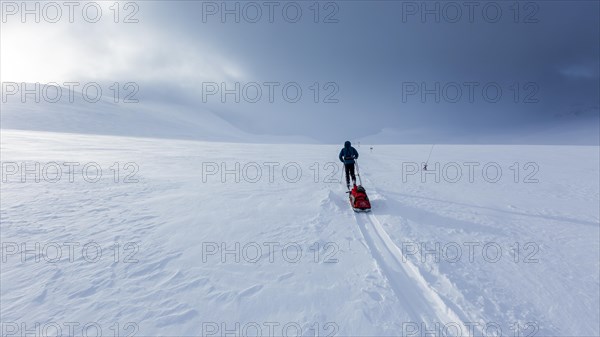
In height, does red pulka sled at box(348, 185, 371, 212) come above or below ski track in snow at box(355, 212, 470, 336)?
above

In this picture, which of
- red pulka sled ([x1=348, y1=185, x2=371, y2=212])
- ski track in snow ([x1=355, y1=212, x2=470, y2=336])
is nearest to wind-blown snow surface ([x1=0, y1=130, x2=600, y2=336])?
ski track in snow ([x1=355, y1=212, x2=470, y2=336])

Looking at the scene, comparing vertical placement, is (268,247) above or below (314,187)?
below

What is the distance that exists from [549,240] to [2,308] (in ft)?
35.7

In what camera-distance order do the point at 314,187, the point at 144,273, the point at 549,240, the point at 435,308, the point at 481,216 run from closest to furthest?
the point at 435,308
the point at 144,273
the point at 549,240
the point at 481,216
the point at 314,187

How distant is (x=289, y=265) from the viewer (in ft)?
A: 15.9

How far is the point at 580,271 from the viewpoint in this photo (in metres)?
4.85

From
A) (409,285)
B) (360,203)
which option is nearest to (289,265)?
(409,285)

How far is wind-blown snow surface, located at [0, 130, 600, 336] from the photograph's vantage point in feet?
11.4

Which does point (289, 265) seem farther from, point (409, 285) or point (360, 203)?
point (360, 203)

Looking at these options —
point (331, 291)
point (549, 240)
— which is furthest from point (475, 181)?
point (331, 291)

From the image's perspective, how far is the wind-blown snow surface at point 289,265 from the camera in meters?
3.48

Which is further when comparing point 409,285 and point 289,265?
point 289,265

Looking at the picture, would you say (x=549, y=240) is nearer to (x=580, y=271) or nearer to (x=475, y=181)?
(x=580, y=271)

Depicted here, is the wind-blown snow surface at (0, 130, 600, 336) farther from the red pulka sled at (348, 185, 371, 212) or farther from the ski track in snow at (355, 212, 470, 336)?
the red pulka sled at (348, 185, 371, 212)
